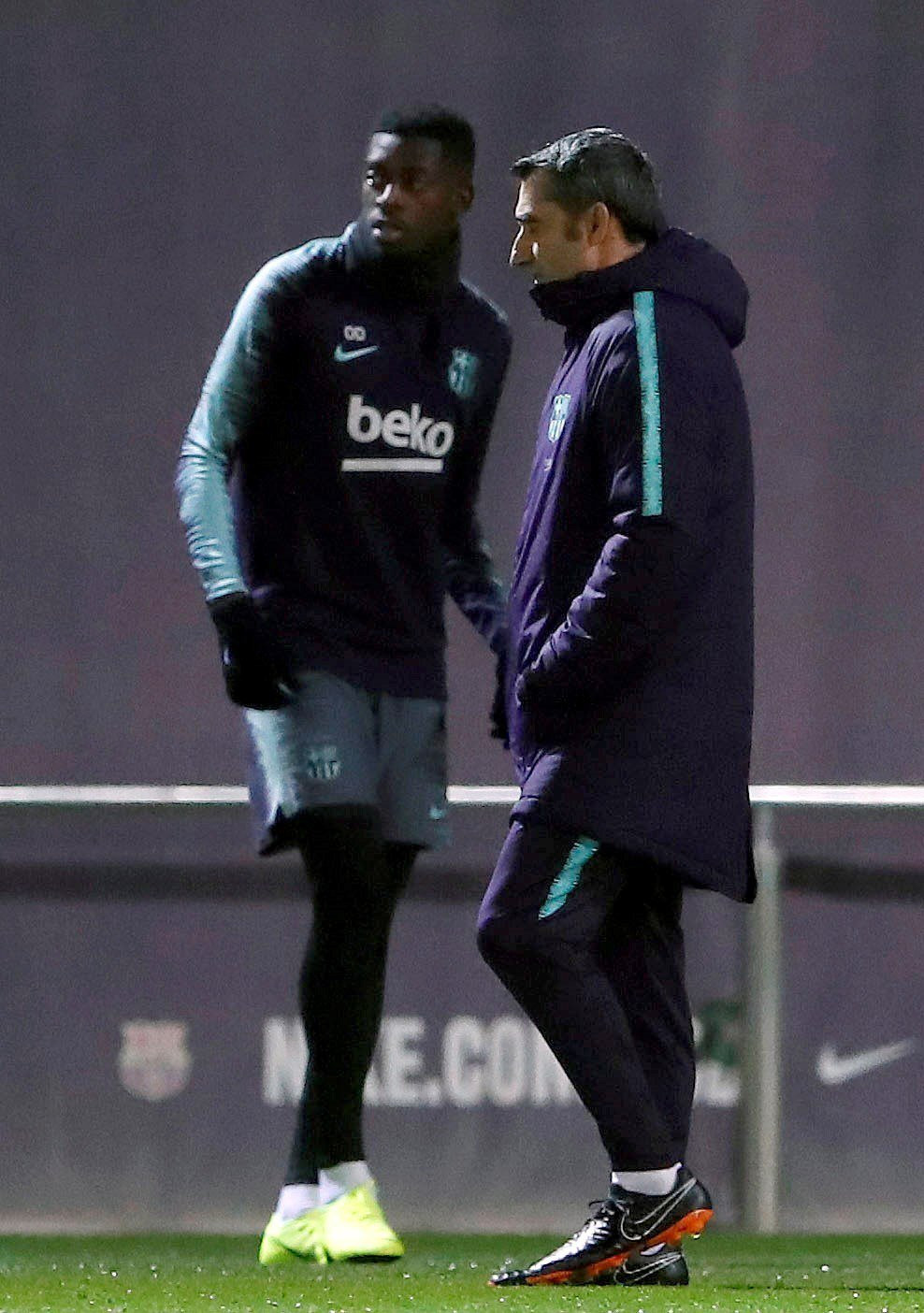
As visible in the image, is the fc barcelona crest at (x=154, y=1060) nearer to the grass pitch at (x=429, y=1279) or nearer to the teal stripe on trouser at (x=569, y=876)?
the grass pitch at (x=429, y=1279)

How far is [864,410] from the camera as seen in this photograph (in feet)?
16.3

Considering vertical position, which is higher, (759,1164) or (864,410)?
(864,410)

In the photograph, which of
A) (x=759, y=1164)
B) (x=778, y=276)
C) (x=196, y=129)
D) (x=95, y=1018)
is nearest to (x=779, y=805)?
(x=759, y=1164)

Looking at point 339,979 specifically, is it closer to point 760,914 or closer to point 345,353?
point 345,353

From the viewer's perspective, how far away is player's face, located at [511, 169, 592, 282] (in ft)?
10.7

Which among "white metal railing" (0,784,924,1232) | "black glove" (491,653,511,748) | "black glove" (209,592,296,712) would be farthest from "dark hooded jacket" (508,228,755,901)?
"white metal railing" (0,784,924,1232)

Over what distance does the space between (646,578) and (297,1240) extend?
122cm

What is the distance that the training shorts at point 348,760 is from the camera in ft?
12.3

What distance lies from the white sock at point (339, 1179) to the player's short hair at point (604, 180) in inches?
53.5

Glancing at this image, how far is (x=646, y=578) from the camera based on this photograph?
307 cm

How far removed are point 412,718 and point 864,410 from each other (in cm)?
144

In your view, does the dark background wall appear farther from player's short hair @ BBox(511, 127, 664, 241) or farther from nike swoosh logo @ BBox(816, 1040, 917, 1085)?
player's short hair @ BBox(511, 127, 664, 241)

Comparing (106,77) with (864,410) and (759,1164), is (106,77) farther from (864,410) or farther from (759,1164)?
(759,1164)

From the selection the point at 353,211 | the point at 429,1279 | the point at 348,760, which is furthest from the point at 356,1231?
the point at 353,211
